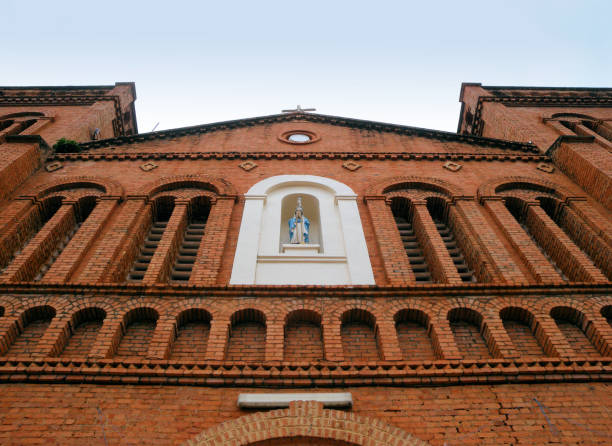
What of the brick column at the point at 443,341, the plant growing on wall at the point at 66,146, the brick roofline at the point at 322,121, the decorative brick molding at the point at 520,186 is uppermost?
the brick roofline at the point at 322,121

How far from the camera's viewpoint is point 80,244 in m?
8.97

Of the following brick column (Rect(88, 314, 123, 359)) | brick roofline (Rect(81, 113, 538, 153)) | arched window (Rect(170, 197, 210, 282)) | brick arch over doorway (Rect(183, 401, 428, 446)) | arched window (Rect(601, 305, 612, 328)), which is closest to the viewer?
brick arch over doorway (Rect(183, 401, 428, 446))

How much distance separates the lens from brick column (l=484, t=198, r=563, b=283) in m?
8.35

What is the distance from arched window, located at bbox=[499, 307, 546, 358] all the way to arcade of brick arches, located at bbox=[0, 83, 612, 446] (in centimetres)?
3

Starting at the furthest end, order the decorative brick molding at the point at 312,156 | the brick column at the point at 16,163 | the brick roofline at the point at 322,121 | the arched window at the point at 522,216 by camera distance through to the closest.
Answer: the brick roofline at the point at 322,121, the decorative brick molding at the point at 312,156, the brick column at the point at 16,163, the arched window at the point at 522,216

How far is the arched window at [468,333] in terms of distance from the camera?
6.84m

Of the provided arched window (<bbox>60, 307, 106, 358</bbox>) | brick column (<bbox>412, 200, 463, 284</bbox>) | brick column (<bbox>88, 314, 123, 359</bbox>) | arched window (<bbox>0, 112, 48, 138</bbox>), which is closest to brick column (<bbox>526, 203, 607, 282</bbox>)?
brick column (<bbox>412, 200, 463, 284</bbox>)

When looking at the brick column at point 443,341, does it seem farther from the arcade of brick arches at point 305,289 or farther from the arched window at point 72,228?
the arched window at point 72,228

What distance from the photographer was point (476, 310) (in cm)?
730

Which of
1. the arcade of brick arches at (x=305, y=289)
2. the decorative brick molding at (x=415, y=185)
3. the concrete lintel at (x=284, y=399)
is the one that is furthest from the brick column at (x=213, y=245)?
the decorative brick molding at (x=415, y=185)

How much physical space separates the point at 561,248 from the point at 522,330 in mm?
2847

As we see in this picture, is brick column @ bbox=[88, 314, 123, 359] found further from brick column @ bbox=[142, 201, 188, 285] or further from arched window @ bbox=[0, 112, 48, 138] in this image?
arched window @ bbox=[0, 112, 48, 138]

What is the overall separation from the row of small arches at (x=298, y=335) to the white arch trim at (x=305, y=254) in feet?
3.91

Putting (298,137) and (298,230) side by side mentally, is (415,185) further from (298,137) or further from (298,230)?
(298,137)
